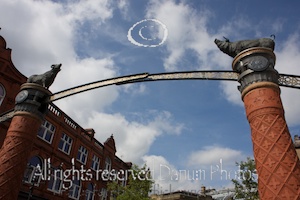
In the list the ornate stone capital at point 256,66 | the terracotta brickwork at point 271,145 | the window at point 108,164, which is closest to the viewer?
the terracotta brickwork at point 271,145

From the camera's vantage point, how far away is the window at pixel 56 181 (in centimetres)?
2036

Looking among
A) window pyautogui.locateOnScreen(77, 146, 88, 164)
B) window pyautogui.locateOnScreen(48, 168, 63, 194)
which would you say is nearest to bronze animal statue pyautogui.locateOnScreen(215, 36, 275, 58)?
window pyautogui.locateOnScreen(48, 168, 63, 194)

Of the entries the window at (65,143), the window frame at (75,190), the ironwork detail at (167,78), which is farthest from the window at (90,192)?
the ironwork detail at (167,78)

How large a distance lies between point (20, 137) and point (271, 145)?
688 cm

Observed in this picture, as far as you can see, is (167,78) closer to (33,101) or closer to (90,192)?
(33,101)

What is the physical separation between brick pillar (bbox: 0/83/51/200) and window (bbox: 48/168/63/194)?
13.6m

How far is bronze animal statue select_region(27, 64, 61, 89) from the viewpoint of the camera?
860cm

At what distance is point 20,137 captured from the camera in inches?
303

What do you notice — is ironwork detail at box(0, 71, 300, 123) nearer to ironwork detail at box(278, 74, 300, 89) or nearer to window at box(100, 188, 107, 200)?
ironwork detail at box(278, 74, 300, 89)

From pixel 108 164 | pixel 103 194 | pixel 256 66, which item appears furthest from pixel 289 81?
pixel 108 164

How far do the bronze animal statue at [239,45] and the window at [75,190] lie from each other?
67.7ft

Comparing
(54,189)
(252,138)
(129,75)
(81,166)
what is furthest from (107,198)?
(252,138)

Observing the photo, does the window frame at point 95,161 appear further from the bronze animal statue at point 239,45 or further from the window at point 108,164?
the bronze animal statue at point 239,45

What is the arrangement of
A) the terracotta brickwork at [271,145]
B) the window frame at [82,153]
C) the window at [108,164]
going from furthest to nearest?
the window at [108,164], the window frame at [82,153], the terracotta brickwork at [271,145]
